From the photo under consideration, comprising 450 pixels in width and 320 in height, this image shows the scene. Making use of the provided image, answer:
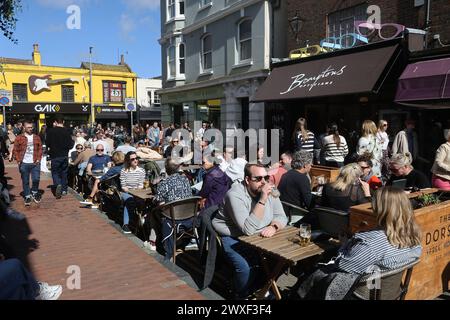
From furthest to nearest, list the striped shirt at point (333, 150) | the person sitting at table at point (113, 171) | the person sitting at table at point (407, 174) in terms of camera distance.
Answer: the striped shirt at point (333, 150) < the person sitting at table at point (113, 171) < the person sitting at table at point (407, 174)

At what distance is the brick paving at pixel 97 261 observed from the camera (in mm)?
4130

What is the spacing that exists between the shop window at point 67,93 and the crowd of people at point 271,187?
28.9 m

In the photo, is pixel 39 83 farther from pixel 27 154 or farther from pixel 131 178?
pixel 131 178

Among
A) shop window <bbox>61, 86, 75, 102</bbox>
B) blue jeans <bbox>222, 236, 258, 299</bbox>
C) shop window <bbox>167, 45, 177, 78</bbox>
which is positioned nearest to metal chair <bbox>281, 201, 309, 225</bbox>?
blue jeans <bbox>222, 236, 258, 299</bbox>

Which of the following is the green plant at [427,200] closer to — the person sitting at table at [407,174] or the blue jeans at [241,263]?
the person sitting at table at [407,174]

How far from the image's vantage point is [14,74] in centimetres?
3325

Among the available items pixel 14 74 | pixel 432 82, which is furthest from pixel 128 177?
pixel 14 74

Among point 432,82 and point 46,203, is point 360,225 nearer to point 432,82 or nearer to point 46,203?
point 432,82

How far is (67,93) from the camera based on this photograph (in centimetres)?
3619

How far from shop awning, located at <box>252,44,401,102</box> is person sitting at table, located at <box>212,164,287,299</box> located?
19.8ft

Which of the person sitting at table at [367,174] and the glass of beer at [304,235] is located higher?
the person sitting at table at [367,174]

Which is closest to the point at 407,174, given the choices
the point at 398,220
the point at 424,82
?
the point at 398,220

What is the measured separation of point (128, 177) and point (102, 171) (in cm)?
208

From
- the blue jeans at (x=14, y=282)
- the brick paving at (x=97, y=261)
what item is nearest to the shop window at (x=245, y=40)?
the brick paving at (x=97, y=261)
